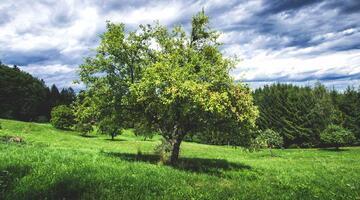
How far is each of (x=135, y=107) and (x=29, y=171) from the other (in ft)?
39.3

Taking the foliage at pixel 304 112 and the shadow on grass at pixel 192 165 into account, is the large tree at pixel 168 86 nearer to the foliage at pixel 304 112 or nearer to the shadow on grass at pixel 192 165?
the shadow on grass at pixel 192 165

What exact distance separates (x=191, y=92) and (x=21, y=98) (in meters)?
93.6

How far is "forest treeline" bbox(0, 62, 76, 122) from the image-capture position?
312 feet

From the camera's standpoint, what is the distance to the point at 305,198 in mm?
13953

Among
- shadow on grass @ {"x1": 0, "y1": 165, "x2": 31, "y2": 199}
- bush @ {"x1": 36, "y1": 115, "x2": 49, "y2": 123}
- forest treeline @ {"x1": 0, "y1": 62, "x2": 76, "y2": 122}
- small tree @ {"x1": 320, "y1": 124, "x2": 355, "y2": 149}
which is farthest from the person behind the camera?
bush @ {"x1": 36, "y1": 115, "x2": 49, "y2": 123}

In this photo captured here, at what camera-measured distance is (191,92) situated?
20172mm

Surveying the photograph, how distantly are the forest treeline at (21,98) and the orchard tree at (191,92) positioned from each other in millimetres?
79443

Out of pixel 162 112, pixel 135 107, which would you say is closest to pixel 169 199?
pixel 162 112

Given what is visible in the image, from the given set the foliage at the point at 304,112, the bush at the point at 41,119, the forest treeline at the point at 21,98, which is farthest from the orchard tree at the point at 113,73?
the bush at the point at 41,119

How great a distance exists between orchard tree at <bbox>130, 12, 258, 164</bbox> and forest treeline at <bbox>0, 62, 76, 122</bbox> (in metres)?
79.4

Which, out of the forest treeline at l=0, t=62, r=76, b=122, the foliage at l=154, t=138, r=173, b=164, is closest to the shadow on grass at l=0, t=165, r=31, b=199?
the foliage at l=154, t=138, r=173, b=164

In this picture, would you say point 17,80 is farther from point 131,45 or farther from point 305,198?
point 305,198

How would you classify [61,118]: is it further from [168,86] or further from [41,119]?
[168,86]

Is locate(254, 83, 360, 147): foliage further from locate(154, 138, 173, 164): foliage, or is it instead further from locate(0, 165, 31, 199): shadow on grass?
locate(0, 165, 31, 199): shadow on grass
